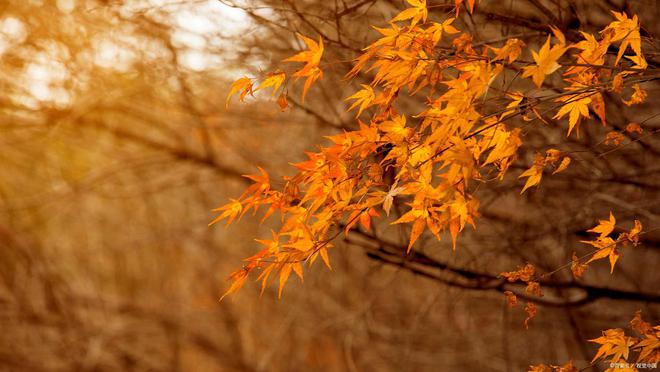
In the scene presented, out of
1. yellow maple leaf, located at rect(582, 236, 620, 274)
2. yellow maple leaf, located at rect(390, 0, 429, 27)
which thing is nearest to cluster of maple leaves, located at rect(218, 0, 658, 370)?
yellow maple leaf, located at rect(390, 0, 429, 27)

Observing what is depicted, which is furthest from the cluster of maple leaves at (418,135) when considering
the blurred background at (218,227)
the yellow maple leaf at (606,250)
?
the blurred background at (218,227)

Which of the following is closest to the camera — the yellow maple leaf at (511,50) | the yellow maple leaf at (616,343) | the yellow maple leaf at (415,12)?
the yellow maple leaf at (511,50)

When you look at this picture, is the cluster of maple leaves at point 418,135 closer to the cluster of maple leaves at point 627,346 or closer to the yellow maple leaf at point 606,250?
the cluster of maple leaves at point 627,346

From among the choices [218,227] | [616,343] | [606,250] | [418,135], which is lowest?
[218,227]

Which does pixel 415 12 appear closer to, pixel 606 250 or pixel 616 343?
pixel 606 250

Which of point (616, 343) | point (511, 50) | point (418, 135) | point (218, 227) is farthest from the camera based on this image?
point (218, 227)

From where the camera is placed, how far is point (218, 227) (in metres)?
4.01

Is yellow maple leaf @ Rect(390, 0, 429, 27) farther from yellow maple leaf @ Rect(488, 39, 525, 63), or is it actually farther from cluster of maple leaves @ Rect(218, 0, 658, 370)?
yellow maple leaf @ Rect(488, 39, 525, 63)

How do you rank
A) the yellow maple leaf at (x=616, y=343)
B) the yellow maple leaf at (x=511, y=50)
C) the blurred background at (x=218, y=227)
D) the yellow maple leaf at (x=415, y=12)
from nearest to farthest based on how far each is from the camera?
the yellow maple leaf at (x=511, y=50), the yellow maple leaf at (x=415, y=12), the yellow maple leaf at (x=616, y=343), the blurred background at (x=218, y=227)

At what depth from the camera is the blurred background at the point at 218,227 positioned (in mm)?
2434

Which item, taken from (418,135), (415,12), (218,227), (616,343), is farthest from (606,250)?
(218,227)

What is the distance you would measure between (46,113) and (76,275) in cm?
126

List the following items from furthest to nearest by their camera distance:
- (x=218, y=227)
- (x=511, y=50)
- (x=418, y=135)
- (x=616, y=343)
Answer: (x=218, y=227) < (x=616, y=343) < (x=418, y=135) < (x=511, y=50)

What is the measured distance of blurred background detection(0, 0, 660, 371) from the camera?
2.43 metres
